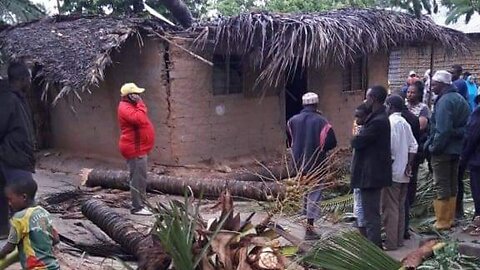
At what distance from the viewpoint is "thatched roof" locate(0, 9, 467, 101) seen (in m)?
10.9

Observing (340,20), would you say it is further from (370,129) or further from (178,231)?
(178,231)

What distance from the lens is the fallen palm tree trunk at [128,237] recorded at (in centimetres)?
465

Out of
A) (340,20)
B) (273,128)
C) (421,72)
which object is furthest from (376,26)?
(421,72)

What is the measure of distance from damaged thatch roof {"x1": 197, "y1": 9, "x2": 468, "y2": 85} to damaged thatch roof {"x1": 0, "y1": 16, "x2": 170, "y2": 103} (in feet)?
4.36

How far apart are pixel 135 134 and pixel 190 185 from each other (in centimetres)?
145

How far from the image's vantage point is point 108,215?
23.9 ft

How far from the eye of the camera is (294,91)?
13914 millimetres

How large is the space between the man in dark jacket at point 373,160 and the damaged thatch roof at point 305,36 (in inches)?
167

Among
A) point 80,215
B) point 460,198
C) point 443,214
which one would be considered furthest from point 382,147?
point 80,215

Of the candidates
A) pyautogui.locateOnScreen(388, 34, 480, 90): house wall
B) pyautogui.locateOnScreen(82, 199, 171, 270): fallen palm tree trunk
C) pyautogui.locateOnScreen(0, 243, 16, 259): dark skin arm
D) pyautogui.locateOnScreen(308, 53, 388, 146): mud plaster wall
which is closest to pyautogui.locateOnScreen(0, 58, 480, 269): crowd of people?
pyautogui.locateOnScreen(82, 199, 171, 270): fallen palm tree trunk

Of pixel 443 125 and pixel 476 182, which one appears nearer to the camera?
pixel 443 125

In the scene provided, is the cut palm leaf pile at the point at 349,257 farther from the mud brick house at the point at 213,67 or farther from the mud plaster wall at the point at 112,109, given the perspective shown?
the mud plaster wall at the point at 112,109

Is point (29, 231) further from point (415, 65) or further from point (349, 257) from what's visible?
point (415, 65)

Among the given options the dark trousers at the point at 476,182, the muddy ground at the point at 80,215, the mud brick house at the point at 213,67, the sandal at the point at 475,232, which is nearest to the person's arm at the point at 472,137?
the dark trousers at the point at 476,182
